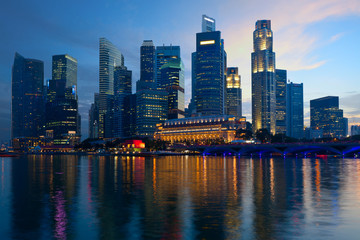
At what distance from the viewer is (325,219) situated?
2655 cm

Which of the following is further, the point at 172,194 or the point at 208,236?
the point at 172,194

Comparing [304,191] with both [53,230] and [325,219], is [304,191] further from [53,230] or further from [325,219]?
[53,230]

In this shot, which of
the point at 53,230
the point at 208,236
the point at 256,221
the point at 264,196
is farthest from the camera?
the point at 264,196

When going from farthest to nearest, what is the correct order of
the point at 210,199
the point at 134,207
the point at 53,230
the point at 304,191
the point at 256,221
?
the point at 304,191 → the point at 210,199 → the point at 134,207 → the point at 256,221 → the point at 53,230

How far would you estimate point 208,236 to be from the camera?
70.1 feet

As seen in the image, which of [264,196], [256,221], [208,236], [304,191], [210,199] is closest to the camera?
[208,236]

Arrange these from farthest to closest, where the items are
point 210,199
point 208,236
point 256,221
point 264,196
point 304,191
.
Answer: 1. point 304,191
2. point 264,196
3. point 210,199
4. point 256,221
5. point 208,236

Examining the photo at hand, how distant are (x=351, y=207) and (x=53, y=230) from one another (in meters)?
26.8

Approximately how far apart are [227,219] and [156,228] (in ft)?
20.0

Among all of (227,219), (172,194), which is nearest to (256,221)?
(227,219)

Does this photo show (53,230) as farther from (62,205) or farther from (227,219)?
(227,219)

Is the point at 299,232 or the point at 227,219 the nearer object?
the point at 299,232

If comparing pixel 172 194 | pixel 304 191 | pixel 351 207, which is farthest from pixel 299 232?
pixel 304 191

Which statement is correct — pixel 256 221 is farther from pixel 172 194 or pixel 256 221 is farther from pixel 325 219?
pixel 172 194
